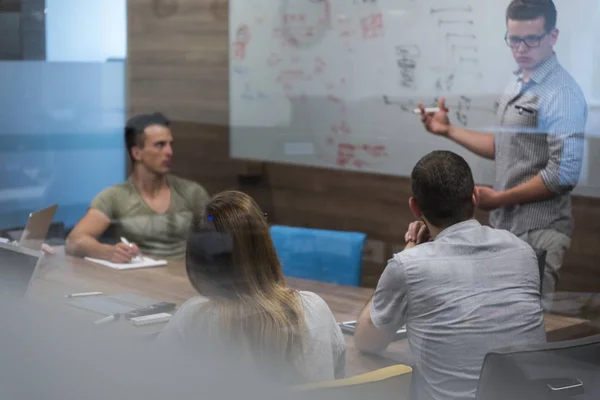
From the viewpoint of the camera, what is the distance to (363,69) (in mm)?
2609

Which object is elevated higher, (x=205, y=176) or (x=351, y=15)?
(x=351, y=15)

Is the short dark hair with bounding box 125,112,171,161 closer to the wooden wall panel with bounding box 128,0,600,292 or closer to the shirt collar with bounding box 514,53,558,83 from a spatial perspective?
the wooden wall panel with bounding box 128,0,600,292

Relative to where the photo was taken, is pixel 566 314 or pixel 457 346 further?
pixel 566 314

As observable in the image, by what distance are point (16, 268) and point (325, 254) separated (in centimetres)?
128

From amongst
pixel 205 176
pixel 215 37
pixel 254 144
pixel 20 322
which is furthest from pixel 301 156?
pixel 20 322

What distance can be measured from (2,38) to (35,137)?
0.74 ft

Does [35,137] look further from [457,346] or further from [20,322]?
[457,346]

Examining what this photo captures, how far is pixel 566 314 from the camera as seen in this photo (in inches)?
78.5

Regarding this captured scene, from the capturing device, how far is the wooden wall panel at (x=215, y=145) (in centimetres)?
199

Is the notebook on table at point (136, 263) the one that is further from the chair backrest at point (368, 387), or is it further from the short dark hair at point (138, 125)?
the chair backrest at point (368, 387)

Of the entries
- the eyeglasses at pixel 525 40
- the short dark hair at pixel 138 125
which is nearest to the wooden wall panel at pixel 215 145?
the short dark hair at pixel 138 125

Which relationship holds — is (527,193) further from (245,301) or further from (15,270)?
(15,270)

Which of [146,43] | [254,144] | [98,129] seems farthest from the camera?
[254,144]

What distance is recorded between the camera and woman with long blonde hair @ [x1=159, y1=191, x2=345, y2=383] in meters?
1.19
